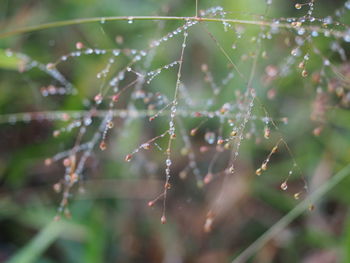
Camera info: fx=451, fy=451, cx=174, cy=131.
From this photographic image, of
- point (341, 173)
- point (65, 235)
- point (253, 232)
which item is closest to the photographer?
point (341, 173)

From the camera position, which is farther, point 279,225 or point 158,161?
point 158,161

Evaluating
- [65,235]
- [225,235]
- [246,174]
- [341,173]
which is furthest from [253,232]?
[65,235]

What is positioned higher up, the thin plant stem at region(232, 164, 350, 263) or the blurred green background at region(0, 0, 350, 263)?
the blurred green background at region(0, 0, 350, 263)

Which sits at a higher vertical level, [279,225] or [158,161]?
[158,161]

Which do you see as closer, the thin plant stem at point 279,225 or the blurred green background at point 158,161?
the thin plant stem at point 279,225

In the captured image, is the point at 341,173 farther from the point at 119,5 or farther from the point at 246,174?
the point at 119,5

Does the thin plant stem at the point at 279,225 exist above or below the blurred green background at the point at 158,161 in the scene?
below

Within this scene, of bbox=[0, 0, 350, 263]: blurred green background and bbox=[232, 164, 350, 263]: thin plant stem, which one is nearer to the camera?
bbox=[232, 164, 350, 263]: thin plant stem

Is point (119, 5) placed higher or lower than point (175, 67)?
higher
